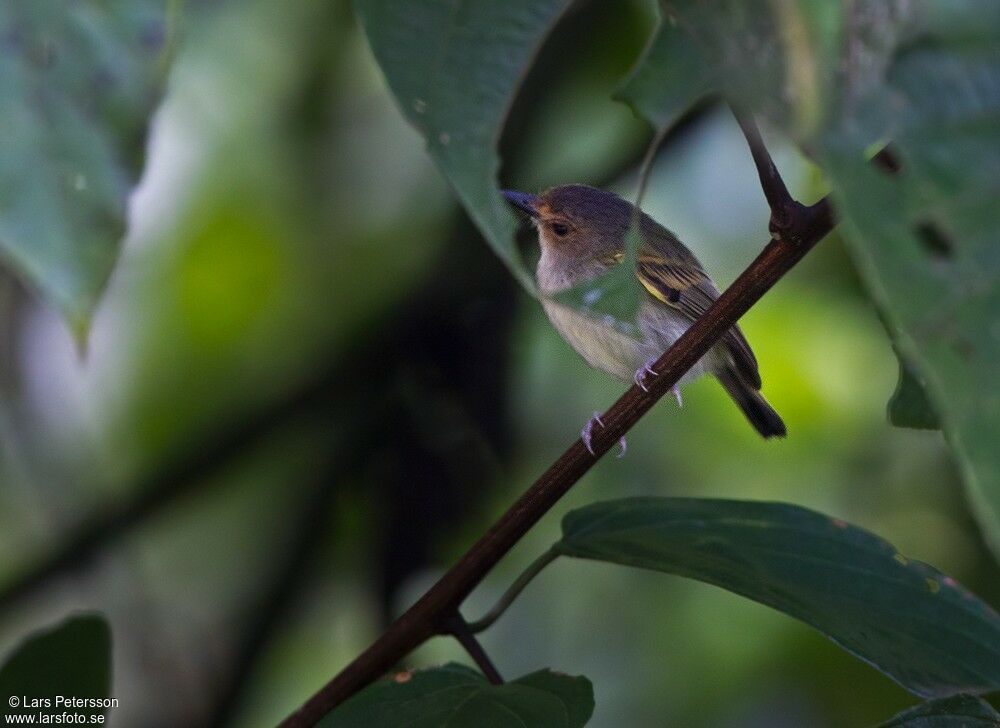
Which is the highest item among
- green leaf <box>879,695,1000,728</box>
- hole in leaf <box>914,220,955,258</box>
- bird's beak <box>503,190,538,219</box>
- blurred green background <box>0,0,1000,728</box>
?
hole in leaf <box>914,220,955,258</box>

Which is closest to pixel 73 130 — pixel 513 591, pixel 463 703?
pixel 463 703

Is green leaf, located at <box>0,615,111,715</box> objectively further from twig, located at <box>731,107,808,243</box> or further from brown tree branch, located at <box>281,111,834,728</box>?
twig, located at <box>731,107,808,243</box>

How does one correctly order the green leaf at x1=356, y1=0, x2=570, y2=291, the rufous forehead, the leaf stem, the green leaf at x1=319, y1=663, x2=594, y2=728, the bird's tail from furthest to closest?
the rufous forehead, the bird's tail, the leaf stem, the green leaf at x1=319, y1=663, x2=594, y2=728, the green leaf at x1=356, y1=0, x2=570, y2=291

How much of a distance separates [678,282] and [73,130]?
263 centimetres

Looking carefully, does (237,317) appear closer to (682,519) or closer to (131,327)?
(131,327)

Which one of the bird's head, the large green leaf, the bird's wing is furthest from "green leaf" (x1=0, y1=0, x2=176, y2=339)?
the bird's head

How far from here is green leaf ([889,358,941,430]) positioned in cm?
146

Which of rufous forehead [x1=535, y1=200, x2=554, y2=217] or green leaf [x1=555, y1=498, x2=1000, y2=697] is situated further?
rufous forehead [x1=535, y1=200, x2=554, y2=217]

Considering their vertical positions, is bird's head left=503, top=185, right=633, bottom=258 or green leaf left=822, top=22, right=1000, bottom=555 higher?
green leaf left=822, top=22, right=1000, bottom=555

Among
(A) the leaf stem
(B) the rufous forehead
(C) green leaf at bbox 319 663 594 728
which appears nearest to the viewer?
(C) green leaf at bbox 319 663 594 728

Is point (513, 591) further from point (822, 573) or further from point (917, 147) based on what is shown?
point (917, 147)

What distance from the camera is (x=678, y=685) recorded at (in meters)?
3.40

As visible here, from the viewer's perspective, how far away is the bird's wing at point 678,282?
3371 millimetres

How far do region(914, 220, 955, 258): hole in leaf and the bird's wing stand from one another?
2510mm
